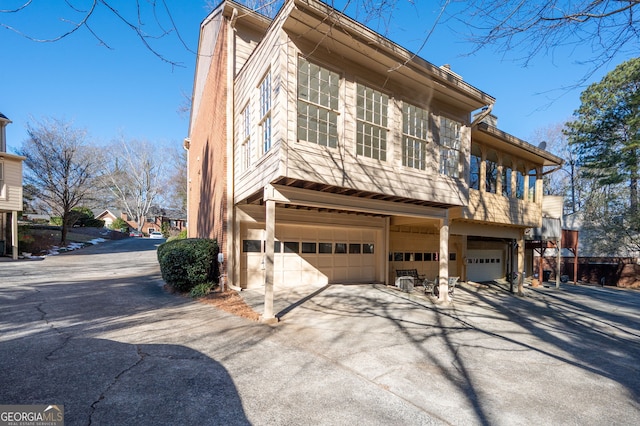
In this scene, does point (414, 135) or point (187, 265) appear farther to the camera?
point (187, 265)

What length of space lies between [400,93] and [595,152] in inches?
903

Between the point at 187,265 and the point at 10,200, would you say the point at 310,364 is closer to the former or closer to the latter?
the point at 187,265

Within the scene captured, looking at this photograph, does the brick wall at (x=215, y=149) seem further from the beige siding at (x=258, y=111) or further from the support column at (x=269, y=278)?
the support column at (x=269, y=278)

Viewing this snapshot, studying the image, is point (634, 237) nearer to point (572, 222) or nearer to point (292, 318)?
point (572, 222)

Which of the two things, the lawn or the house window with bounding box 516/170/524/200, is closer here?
A: the house window with bounding box 516/170/524/200

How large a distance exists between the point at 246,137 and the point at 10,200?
57.4 feet

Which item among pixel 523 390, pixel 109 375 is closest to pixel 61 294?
pixel 109 375

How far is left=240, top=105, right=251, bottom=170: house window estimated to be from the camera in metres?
8.13

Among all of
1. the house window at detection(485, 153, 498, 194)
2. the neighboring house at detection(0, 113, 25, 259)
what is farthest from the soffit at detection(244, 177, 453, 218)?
the neighboring house at detection(0, 113, 25, 259)

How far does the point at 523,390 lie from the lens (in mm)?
3895

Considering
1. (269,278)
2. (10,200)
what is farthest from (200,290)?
(10,200)

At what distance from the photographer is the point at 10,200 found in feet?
54.5

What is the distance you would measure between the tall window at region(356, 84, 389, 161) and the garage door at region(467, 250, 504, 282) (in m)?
11.1

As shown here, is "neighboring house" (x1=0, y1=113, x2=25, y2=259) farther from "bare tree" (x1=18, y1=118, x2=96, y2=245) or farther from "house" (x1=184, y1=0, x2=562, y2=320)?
"house" (x1=184, y1=0, x2=562, y2=320)
